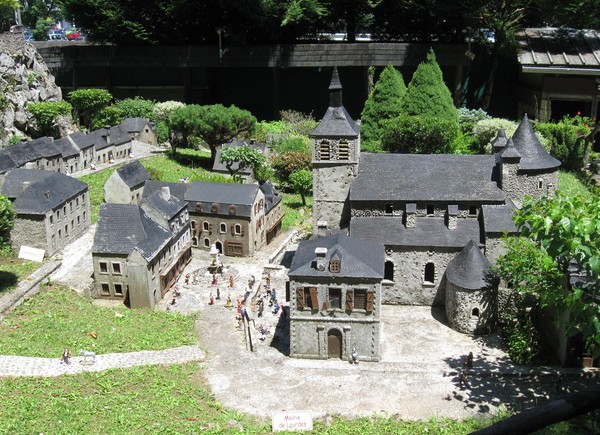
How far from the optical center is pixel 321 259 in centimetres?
3872

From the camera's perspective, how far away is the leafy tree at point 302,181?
6377cm

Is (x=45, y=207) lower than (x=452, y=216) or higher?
higher

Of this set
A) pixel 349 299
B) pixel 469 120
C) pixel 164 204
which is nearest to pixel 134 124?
pixel 164 204

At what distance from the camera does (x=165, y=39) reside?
3307 inches

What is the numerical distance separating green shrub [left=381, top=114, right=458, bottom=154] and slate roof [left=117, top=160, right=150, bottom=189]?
23.1 m

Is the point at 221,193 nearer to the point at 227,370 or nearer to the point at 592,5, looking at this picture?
the point at 227,370

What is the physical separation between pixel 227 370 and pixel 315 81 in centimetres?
5825

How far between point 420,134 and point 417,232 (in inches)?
760

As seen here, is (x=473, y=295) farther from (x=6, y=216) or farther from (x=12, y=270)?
(x=12, y=270)

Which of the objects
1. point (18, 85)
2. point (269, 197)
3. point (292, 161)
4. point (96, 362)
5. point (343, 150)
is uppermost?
point (18, 85)

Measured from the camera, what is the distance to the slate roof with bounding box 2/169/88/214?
5050 centimetres

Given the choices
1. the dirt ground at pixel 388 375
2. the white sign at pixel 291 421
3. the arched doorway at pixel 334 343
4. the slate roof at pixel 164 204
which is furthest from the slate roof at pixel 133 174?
the white sign at pixel 291 421

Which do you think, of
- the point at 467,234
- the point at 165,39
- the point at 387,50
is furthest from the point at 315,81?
the point at 467,234

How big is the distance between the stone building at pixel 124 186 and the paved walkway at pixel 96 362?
23439 mm
